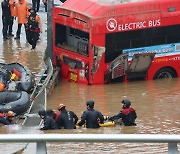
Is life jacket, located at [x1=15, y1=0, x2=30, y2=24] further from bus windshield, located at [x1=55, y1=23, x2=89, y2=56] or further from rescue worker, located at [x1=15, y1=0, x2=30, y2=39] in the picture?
bus windshield, located at [x1=55, y1=23, x2=89, y2=56]

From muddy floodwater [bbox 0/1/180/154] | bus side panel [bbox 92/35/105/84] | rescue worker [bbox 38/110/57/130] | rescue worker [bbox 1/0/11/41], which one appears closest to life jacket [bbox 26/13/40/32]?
muddy floodwater [bbox 0/1/180/154]

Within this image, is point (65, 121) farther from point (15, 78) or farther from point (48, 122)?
point (15, 78)

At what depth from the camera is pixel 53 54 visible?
71.0 feet

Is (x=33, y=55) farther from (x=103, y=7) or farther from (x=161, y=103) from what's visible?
(x=161, y=103)

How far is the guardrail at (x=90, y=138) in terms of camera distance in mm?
5105

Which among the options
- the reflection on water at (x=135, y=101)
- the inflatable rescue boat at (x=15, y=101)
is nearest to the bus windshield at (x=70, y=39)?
the reflection on water at (x=135, y=101)

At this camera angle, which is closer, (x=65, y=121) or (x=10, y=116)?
(x=65, y=121)

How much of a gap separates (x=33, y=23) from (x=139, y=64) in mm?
4428

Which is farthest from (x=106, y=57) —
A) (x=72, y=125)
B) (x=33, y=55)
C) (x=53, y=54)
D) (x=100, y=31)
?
(x=72, y=125)

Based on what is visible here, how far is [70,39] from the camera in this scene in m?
21.7

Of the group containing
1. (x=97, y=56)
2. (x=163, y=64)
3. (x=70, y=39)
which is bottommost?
(x=163, y=64)

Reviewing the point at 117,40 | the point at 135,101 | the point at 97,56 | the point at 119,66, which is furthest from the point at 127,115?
the point at 117,40

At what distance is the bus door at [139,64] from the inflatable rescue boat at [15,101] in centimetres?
436

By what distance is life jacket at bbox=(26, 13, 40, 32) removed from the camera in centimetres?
2291
